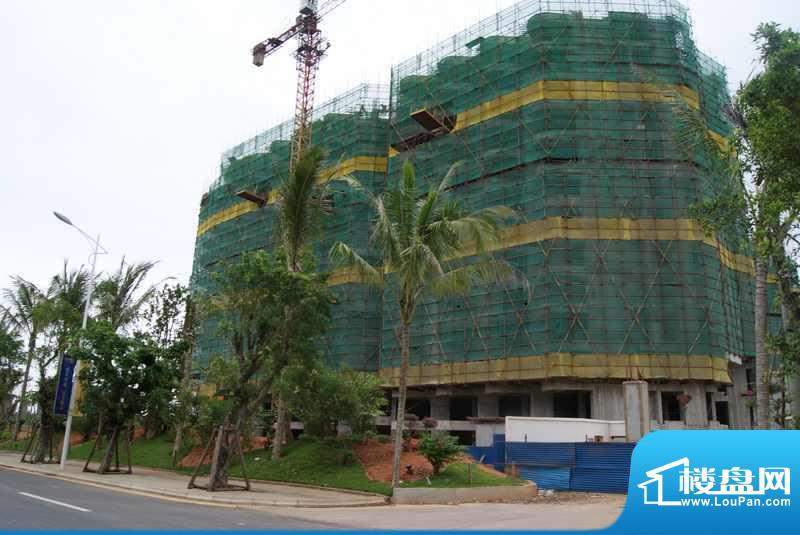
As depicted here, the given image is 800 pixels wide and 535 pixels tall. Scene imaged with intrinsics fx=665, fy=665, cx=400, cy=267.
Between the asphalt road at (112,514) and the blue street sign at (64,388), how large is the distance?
9875 mm

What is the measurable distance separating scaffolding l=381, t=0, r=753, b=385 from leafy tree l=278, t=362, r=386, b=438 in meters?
12.5

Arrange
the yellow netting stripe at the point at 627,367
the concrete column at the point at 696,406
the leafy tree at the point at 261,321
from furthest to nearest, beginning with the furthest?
the concrete column at the point at 696,406 → the yellow netting stripe at the point at 627,367 → the leafy tree at the point at 261,321

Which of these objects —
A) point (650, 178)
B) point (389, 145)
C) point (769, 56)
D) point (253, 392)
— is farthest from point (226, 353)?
point (769, 56)

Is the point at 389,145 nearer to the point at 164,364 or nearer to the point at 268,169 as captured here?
the point at 268,169

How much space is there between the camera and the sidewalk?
16.0m

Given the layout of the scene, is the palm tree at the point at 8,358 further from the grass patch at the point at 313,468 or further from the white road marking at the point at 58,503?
the white road marking at the point at 58,503

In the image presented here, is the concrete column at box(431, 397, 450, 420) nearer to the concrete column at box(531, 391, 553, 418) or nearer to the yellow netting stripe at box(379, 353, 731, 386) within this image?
the concrete column at box(531, 391, 553, 418)

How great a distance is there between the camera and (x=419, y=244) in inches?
707

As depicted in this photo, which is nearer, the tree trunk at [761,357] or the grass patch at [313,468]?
the tree trunk at [761,357]

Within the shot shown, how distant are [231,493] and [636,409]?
1220 cm

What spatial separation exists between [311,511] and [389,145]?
31818mm

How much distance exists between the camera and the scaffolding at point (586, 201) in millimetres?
32125

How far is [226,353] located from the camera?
141 feet

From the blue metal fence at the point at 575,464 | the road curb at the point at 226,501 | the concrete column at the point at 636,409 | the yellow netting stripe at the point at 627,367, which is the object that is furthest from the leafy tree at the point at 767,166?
the yellow netting stripe at the point at 627,367
